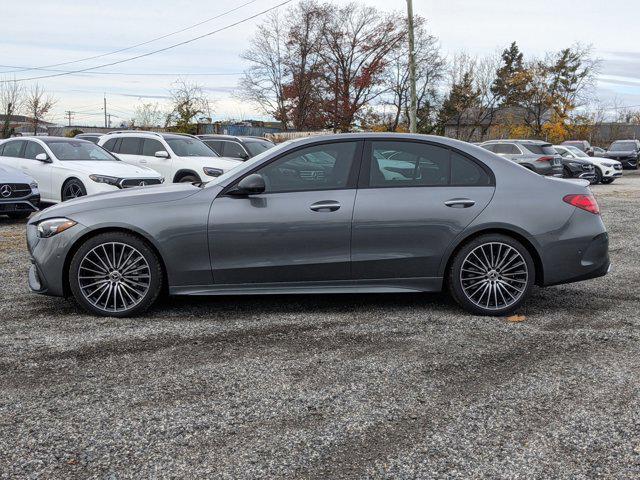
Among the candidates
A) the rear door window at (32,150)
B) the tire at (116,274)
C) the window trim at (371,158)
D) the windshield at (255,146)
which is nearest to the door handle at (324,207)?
the window trim at (371,158)

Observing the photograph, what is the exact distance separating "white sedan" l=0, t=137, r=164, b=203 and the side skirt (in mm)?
6936

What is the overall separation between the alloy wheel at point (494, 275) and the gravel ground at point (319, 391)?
212 millimetres

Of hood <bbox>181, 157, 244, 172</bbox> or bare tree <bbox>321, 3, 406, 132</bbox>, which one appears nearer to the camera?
hood <bbox>181, 157, 244, 172</bbox>

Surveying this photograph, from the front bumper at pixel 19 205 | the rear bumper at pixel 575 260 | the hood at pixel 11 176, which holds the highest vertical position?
the hood at pixel 11 176

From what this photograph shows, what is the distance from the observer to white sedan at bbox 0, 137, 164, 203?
1158 centimetres

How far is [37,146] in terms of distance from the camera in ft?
42.1

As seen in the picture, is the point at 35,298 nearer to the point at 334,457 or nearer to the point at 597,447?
the point at 334,457

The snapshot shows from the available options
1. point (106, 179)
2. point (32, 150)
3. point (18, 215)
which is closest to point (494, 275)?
point (106, 179)

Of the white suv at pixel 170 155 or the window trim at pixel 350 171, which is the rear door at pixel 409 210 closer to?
the window trim at pixel 350 171

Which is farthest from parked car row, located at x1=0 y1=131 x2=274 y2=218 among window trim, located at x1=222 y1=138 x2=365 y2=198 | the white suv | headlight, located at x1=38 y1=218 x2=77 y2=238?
window trim, located at x1=222 y1=138 x2=365 y2=198

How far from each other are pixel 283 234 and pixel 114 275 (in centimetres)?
145

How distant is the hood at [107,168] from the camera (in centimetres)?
1168

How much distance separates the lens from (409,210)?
512cm

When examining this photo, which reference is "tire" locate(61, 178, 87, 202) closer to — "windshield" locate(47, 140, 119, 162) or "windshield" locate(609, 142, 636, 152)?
"windshield" locate(47, 140, 119, 162)
